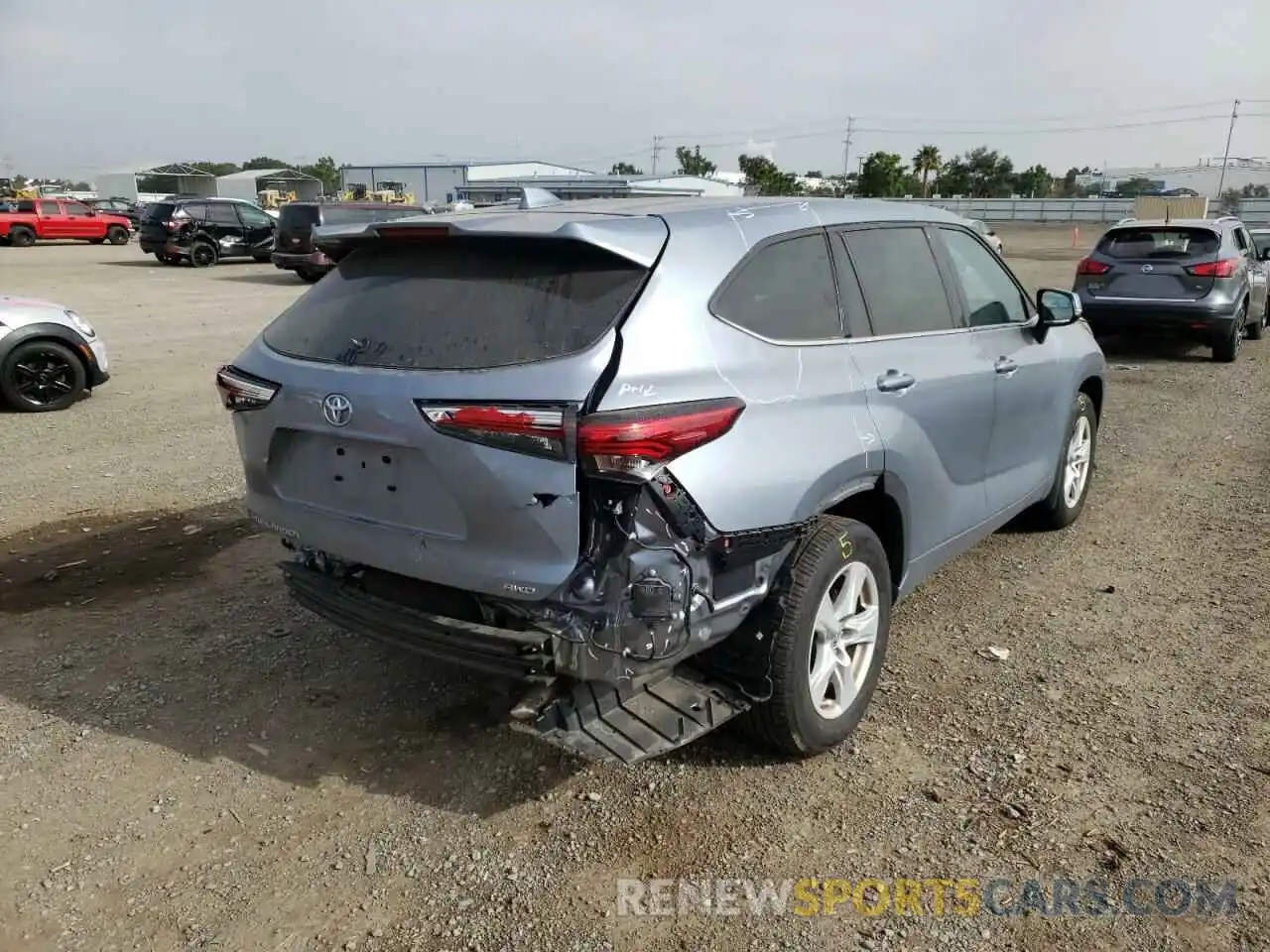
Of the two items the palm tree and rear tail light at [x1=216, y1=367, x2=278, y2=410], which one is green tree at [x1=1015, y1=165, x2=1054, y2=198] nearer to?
the palm tree

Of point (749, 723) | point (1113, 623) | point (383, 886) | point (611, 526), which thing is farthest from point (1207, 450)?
point (383, 886)

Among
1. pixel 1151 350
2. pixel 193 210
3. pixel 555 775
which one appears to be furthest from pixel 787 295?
pixel 193 210

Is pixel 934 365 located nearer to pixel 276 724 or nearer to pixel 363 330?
pixel 363 330

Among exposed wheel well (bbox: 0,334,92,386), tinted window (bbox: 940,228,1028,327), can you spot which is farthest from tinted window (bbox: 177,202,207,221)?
tinted window (bbox: 940,228,1028,327)

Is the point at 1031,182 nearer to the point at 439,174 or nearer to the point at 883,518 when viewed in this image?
the point at 439,174

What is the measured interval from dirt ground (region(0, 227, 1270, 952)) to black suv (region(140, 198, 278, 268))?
73.5 feet

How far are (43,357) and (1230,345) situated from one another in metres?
12.6

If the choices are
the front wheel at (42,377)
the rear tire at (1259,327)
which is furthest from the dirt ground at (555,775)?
the rear tire at (1259,327)

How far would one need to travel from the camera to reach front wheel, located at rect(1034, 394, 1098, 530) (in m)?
5.36

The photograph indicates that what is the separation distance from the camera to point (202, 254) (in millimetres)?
25828

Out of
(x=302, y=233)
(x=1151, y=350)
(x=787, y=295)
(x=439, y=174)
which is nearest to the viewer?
(x=787, y=295)

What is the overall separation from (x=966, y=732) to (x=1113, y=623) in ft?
4.47

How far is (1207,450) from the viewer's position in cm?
754

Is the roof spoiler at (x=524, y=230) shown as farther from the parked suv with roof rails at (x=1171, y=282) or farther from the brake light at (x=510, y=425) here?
the parked suv with roof rails at (x=1171, y=282)
